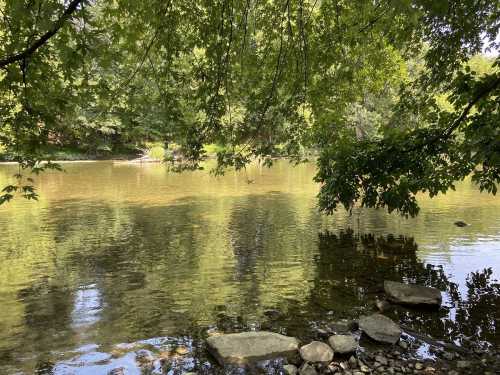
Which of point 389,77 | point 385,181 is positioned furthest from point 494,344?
point 389,77

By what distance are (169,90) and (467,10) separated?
18.2 ft

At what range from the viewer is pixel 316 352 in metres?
6.11

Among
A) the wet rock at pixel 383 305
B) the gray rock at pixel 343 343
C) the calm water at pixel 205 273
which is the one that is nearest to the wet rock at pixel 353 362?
the gray rock at pixel 343 343

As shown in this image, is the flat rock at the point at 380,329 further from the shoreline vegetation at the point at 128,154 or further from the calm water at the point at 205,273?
the shoreline vegetation at the point at 128,154

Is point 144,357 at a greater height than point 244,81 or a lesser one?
lesser

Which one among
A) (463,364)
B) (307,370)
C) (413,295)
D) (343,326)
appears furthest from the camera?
(413,295)

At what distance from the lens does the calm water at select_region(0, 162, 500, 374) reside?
704 centimetres

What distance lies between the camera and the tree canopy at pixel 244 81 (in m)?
5.41

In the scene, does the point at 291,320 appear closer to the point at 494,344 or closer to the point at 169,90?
the point at 494,344

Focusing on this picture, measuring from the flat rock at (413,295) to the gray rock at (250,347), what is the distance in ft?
9.21

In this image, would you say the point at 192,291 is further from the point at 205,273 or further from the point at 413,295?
the point at 413,295

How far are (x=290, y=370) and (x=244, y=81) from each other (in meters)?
5.26

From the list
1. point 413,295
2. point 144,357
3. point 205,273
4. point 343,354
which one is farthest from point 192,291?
point 413,295

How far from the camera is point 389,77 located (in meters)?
12.6
